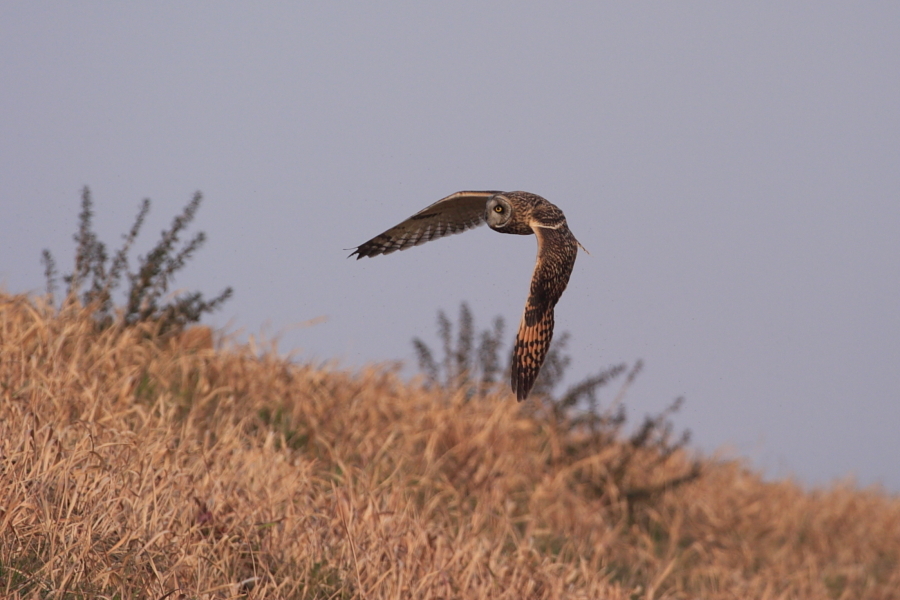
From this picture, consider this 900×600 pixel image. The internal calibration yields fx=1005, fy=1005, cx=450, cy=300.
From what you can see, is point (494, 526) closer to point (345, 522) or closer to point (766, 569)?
point (345, 522)

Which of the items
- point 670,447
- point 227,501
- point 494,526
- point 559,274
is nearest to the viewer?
point 559,274

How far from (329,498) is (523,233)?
1.96m

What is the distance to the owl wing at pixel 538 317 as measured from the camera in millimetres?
3719

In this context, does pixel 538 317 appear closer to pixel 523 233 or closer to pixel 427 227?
pixel 523 233

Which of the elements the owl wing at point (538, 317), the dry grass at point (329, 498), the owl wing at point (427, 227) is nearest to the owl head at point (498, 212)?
the owl wing at point (427, 227)

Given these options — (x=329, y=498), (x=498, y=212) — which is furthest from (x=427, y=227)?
(x=329, y=498)

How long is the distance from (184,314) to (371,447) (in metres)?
1.81

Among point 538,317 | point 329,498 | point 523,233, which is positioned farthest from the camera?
point 329,498

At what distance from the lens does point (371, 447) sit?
6824mm

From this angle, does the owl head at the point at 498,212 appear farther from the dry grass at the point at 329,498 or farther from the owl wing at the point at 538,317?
the dry grass at the point at 329,498

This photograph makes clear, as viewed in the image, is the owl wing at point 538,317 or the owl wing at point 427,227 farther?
the owl wing at point 427,227

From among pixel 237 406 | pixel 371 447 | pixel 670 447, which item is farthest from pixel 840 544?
pixel 237 406

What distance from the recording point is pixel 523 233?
15.4ft

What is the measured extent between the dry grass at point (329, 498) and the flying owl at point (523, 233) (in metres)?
1.28
